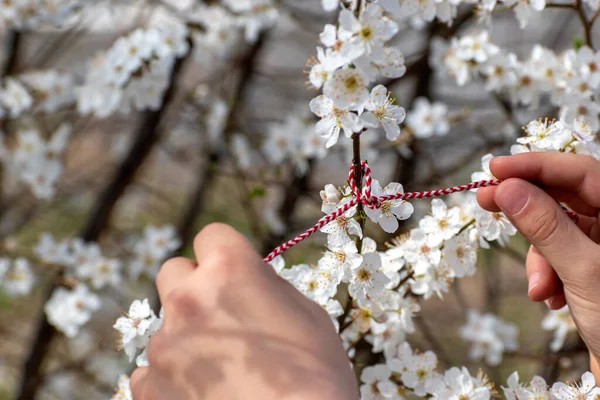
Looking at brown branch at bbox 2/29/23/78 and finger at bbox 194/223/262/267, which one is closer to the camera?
finger at bbox 194/223/262/267

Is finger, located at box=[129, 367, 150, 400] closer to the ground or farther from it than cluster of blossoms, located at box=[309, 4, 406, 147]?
closer to the ground

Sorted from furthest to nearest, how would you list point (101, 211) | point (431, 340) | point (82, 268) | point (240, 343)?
point (101, 211) → point (82, 268) → point (431, 340) → point (240, 343)

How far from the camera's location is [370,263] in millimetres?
951

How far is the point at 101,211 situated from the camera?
2.43 metres

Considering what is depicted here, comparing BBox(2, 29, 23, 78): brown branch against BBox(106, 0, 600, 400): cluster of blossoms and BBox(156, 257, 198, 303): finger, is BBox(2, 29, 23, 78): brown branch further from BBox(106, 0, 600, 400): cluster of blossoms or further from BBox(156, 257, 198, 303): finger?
BBox(156, 257, 198, 303): finger

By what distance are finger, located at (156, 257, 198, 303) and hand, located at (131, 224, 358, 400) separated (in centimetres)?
3

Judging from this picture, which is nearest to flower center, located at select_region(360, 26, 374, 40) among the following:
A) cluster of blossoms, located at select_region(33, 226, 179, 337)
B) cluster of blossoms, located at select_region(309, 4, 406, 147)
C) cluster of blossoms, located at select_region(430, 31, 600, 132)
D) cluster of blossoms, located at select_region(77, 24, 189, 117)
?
cluster of blossoms, located at select_region(309, 4, 406, 147)

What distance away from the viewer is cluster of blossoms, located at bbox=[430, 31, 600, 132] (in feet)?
4.59

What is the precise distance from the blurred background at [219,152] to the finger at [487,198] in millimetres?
901

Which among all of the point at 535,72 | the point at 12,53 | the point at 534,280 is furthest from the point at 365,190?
the point at 12,53

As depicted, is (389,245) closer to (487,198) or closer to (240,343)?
(487,198)

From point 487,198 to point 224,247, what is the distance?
459 millimetres

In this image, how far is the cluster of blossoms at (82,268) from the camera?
1.95 meters

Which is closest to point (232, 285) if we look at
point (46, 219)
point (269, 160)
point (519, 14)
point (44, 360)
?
point (519, 14)
